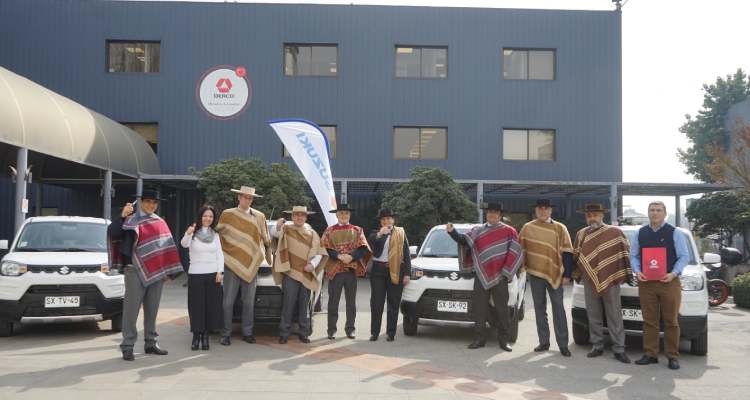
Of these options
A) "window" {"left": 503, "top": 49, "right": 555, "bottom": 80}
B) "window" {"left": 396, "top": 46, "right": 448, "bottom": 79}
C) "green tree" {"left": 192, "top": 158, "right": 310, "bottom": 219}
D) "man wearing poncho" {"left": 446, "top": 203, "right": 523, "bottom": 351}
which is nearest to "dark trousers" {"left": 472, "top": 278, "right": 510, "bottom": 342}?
"man wearing poncho" {"left": 446, "top": 203, "right": 523, "bottom": 351}

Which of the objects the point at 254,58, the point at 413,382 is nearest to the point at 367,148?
the point at 254,58

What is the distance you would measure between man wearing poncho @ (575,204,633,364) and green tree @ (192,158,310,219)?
10.0m

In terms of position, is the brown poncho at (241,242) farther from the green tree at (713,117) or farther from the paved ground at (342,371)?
the green tree at (713,117)

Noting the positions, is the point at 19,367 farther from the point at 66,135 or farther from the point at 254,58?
the point at 254,58

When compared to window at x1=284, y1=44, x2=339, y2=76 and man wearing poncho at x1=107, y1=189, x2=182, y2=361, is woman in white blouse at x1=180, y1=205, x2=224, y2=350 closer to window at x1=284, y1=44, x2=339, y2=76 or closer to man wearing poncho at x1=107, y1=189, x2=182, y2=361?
man wearing poncho at x1=107, y1=189, x2=182, y2=361

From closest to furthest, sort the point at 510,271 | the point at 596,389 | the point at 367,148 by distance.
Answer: the point at 596,389, the point at 510,271, the point at 367,148

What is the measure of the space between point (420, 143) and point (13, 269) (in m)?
15.2

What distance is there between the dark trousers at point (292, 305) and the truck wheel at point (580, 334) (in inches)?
141

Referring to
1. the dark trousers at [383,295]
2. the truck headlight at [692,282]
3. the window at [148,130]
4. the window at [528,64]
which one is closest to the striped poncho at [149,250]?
the dark trousers at [383,295]

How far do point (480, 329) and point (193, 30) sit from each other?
57.1ft

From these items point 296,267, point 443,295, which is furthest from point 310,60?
point 443,295

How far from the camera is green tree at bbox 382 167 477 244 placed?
53.9ft

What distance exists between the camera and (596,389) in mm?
5672

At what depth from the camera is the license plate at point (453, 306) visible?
7.77 meters
